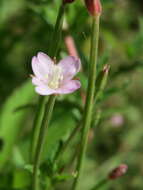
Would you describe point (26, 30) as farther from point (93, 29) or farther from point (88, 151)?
point (93, 29)

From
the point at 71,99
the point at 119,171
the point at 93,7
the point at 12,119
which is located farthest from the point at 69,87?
the point at 12,119

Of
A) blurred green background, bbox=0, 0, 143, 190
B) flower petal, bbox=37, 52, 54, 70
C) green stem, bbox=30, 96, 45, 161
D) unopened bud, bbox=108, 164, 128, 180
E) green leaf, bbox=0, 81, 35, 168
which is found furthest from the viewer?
green leaf, bbox=0, 81, 35, 168

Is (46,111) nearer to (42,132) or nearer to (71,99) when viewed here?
(42,132)

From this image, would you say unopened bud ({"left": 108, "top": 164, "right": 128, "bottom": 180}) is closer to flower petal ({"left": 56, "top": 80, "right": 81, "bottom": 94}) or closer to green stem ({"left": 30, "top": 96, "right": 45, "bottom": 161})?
green stem ({"left": 30, "top": 96, "right": 45, "bottom": 161})

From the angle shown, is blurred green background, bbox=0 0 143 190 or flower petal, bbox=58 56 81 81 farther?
blurred green background, bbox=0 0 143 190

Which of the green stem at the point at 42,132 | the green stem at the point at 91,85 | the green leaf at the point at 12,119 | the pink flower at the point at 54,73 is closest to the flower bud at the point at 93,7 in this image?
the green stem at the point at 91,85

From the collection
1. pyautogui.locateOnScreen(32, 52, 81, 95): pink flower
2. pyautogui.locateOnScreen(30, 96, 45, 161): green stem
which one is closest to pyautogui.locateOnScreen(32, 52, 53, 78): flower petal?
pyautogui.locateOnScreen(32, 52, 81, 95): pink flower

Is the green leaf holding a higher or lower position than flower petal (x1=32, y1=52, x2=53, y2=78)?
lower
